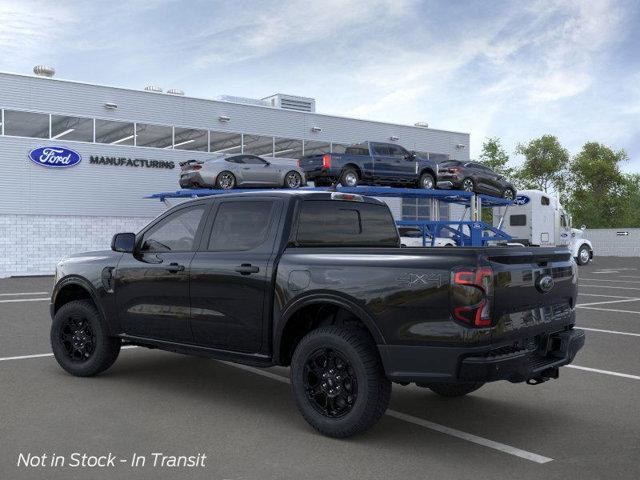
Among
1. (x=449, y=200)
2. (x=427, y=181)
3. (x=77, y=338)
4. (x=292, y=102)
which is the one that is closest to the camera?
(x=77, y=338)

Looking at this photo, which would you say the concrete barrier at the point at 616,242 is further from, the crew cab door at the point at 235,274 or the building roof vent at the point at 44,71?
the crew cab door at the point at 235,274

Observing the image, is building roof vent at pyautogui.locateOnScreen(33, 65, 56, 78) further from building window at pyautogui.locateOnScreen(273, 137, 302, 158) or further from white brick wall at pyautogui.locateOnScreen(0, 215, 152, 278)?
building window at pyautogui.locateOnScreen(273, 137, 302, 158)

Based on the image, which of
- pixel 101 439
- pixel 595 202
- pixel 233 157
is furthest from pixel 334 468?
pixel 595 202

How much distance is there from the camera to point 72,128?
2822cm

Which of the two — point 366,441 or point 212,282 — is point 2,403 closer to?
point 212,282

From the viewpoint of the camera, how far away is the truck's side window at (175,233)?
21.2 feet

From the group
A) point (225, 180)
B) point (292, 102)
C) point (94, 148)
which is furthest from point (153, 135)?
point (225, 180)

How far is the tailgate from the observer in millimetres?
4719

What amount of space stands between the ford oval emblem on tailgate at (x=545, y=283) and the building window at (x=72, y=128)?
26.1 meters

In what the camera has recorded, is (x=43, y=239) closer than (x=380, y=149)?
No

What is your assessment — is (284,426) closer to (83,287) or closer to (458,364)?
(458,364)

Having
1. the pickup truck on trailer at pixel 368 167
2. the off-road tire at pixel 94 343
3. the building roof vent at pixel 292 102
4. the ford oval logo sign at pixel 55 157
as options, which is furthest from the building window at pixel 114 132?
the off-road tire at pixel 94 343

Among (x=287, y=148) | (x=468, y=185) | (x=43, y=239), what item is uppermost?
(x=287, y=148)

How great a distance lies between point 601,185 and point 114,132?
186ft
